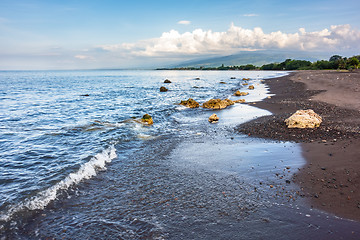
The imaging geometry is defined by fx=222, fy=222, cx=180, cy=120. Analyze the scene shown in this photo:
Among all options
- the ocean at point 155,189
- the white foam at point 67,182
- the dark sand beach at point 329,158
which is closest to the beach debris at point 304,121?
the dark sand beach at point 329,158

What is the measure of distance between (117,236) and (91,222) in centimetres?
94

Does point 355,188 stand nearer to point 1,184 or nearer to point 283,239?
point 283,239

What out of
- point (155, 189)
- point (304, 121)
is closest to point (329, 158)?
point (304, 121)

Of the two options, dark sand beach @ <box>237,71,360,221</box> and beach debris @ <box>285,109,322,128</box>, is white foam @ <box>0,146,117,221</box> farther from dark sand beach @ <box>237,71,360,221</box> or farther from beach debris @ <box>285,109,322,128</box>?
beach debris @ <box>285,109,322,128</box>

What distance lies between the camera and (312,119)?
12.7 metres

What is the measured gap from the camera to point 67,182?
7.60 metres

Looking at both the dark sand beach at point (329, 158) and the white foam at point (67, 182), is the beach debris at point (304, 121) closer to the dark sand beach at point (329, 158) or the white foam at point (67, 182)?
the dark sand beach at point (329, 158)

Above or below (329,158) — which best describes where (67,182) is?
below

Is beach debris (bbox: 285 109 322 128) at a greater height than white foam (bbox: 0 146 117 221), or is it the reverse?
beach debris (bbox: 285 109 322 128)

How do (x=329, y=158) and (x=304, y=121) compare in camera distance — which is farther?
(x=304, y=121)

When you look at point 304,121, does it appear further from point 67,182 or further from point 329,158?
point 67,182

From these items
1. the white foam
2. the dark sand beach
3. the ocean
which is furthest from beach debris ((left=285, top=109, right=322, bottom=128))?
the white foam

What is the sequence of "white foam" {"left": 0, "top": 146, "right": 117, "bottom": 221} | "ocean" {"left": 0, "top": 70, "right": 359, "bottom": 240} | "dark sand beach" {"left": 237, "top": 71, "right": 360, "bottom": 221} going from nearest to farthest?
"ocean" {"left": 0, "top": 70, "right": 359, "bottom": 240}, "dark sand beach" {"left": 237, "top": 71, "right": 360, "bottom": 221}, "white foam" {"left": 0, "top": 146, "right": 117, "bottom": 221}

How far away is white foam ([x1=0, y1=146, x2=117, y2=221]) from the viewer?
6133mm
